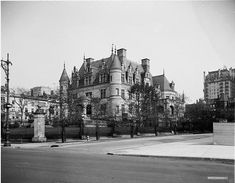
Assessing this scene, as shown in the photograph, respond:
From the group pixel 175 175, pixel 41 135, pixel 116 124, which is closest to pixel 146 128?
pixel 116 124

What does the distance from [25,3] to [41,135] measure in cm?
2126

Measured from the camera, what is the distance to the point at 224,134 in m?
20.8

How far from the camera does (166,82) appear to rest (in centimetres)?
7425

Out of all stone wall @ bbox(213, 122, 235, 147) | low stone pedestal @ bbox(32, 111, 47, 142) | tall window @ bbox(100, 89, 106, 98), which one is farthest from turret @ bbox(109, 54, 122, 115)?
stone wall @ bbox(213, 122, 235, 147)

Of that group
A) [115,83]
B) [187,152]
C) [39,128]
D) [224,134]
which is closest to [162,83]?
[115,83]

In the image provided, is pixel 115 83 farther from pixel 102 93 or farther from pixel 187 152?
pixel 187 152

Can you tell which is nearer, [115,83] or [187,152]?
[187,152]

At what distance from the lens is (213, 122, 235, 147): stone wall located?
806 inches

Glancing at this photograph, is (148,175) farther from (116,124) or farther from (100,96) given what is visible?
(100,96)

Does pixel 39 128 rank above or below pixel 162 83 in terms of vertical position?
below

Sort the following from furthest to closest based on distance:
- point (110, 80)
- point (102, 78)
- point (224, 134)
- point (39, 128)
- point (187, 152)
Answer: point (102, 78), point (110, 80), point (39, 128), point (224, 134), point (187, 152)

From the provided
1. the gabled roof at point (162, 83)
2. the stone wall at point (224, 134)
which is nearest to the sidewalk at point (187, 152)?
the stone wall at point (224, 134)

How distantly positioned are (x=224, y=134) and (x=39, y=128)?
1667 cm

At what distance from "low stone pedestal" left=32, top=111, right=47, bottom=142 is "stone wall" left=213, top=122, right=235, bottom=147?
15.8 m
